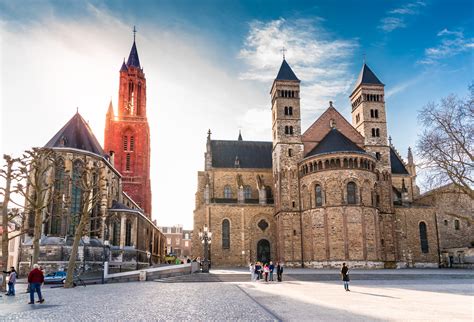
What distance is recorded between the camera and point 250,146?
6316 centimetres

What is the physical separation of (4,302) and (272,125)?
137ft

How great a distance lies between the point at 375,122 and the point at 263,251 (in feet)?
70.2

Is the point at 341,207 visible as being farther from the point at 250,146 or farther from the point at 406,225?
the point at 250,146

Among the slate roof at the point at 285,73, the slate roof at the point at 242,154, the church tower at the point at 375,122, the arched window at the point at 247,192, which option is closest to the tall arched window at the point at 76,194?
the slate roof at the point at 242,154

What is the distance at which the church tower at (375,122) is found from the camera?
5072 cm

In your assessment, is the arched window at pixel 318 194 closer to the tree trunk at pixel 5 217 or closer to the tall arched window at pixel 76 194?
the tall arched window at pixel 76 194

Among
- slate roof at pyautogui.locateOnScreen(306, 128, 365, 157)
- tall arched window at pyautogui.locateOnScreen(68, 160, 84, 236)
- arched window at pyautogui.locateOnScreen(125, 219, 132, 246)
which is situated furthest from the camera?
slate roof at pyautogui.locateOnScreen(306, 128, 365, 157)

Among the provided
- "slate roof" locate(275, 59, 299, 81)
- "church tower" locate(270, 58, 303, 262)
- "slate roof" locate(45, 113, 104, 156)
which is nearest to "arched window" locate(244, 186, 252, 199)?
"church tower" locate(270, 58, 303, 262)

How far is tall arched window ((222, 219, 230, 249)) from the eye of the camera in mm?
52531

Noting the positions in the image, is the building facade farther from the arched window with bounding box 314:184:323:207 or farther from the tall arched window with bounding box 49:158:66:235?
the tall arched window with bounding box 49:158:66:235

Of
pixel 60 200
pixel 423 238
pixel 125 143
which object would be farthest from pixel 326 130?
pixel 125 143

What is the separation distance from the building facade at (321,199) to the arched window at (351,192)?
11 cm

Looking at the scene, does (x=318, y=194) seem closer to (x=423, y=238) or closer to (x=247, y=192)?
(x=247, y=192)

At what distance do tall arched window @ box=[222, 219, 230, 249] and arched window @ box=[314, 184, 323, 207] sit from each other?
12310mm
